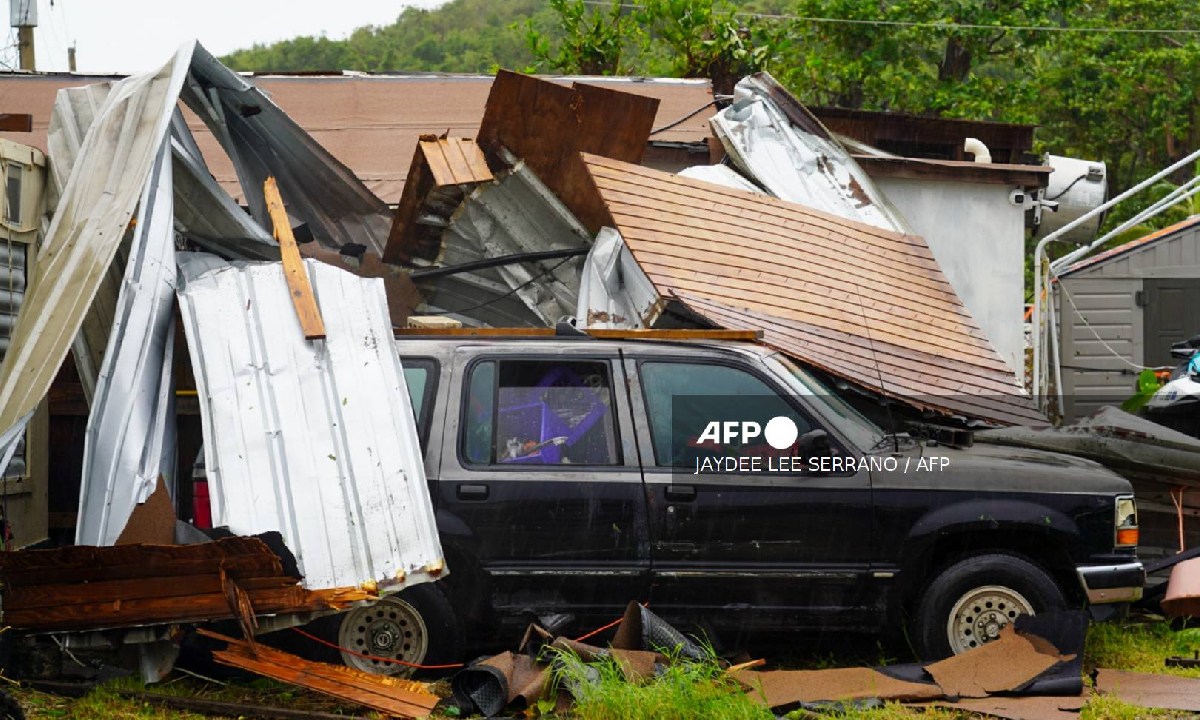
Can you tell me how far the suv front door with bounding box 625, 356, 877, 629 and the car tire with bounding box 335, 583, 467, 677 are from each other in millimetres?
1007

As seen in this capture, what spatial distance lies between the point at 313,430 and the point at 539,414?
110 cm

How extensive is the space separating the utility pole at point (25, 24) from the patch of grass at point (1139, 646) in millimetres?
17208

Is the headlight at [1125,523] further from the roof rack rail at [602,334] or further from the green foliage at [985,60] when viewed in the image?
the green foliage at [985,60]

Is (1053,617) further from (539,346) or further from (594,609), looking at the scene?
(539,346)

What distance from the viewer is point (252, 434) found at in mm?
6160

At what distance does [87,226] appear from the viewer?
669cm

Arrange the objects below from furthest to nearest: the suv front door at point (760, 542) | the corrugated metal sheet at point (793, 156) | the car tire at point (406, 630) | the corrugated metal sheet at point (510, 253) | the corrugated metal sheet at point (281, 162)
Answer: the corrugated metal sheet at point (793, 156) < the corrugated metal sheet at point (510, 253) < the corrugated metal sheet at point (281, 162) < the suv front door at point (760, 542) < the car tire at point (406, 630)

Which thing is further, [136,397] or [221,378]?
[136,397]

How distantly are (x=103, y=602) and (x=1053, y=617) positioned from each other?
13.8ft

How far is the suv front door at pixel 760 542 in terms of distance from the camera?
641cm

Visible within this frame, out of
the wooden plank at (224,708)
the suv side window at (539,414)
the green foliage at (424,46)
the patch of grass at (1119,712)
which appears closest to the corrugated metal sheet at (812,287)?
the suv side window at (539,414)

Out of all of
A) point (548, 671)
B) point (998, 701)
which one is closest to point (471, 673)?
point (548, 671)

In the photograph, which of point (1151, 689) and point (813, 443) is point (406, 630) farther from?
point (1151, 689)

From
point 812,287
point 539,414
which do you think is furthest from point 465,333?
point 812,287
